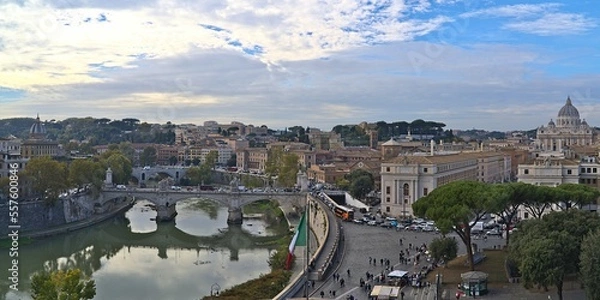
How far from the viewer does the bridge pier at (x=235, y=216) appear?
89.5 ft

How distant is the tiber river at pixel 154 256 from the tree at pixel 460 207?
5.67 metres

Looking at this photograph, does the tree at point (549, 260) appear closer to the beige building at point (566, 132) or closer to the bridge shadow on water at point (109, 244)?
the bridge shadow on water at point (109, 244)

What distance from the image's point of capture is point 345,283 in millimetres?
12250

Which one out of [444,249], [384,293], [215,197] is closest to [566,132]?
[215,197]

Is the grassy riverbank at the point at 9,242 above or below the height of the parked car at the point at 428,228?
below

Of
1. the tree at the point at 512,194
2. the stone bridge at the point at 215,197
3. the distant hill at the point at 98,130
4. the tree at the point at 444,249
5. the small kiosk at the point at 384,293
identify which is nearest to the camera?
the small kiosk at the point at 384,293

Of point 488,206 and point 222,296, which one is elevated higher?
point 488,206

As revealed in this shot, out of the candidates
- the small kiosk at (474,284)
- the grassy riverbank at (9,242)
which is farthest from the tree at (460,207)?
the grassy riverbank at (9,242)

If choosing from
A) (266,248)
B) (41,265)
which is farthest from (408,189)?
(41,265)

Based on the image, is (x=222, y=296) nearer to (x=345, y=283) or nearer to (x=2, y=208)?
(x=345, y=283)

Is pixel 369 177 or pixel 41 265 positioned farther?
pixel 369 177

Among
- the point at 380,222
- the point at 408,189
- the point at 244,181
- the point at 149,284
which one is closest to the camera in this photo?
the point at 149,284

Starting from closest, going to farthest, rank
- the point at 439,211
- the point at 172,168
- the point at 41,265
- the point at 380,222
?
1. the point at 439,211
2. the point at 41,265
3. the point at 380,222
4. the point at 172,168

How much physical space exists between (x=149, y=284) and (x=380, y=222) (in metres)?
7.84
